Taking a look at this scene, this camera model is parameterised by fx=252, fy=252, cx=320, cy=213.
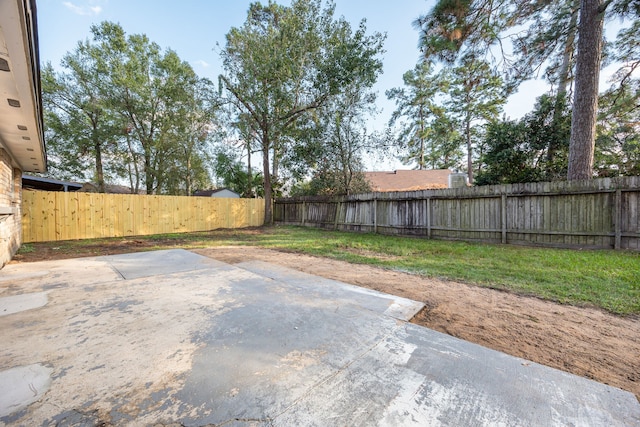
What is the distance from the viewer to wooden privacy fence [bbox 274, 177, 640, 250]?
499 cm

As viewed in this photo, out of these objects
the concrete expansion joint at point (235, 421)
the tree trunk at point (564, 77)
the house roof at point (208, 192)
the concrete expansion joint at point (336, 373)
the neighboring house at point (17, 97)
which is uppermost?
the tree trunk at point (564, 77)

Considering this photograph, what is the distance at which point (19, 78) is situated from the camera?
98.0 inches

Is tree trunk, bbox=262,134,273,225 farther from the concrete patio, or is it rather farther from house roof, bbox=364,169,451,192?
the concrete patio

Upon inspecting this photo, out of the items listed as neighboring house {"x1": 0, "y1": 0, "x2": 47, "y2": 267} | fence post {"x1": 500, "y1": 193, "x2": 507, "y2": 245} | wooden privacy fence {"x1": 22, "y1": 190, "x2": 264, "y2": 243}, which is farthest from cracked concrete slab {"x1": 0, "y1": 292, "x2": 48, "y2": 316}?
fence post {"x1": 500, "y1": 193, "x2": 507, "y2": 245}

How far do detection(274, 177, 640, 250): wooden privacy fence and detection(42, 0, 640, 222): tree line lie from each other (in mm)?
1099

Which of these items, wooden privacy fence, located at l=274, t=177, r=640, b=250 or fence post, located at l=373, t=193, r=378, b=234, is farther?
fence post, located at l=373, t=193, r=378, b=234

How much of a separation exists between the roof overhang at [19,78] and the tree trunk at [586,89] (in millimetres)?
9313

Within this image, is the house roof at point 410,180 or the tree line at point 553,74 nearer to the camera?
the tree line at point 553,74

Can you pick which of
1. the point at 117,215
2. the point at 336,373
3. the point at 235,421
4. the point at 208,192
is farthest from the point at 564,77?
the point at 208,192

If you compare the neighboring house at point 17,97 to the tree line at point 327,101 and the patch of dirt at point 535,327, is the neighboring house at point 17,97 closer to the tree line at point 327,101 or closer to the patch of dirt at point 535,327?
the patch of dirt at point 535,327

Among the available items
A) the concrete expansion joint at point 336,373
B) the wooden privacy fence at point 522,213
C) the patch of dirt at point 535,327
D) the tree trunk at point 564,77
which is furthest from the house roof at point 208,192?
the concrete expansion joint at point 336,373

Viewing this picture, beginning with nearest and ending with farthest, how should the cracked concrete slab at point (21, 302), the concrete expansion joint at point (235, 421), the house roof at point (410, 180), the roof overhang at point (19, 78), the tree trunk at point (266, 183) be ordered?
the concrete expansion joint at point (235, 421) < the roof overhang at point (19, 78) < the cracked concrete slab at point (21, 302) < the tree trunk at point (266, 183) < the house roof at point (410, 180)

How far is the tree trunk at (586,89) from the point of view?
588cm

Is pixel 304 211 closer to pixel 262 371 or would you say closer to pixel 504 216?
pixel 504 216
